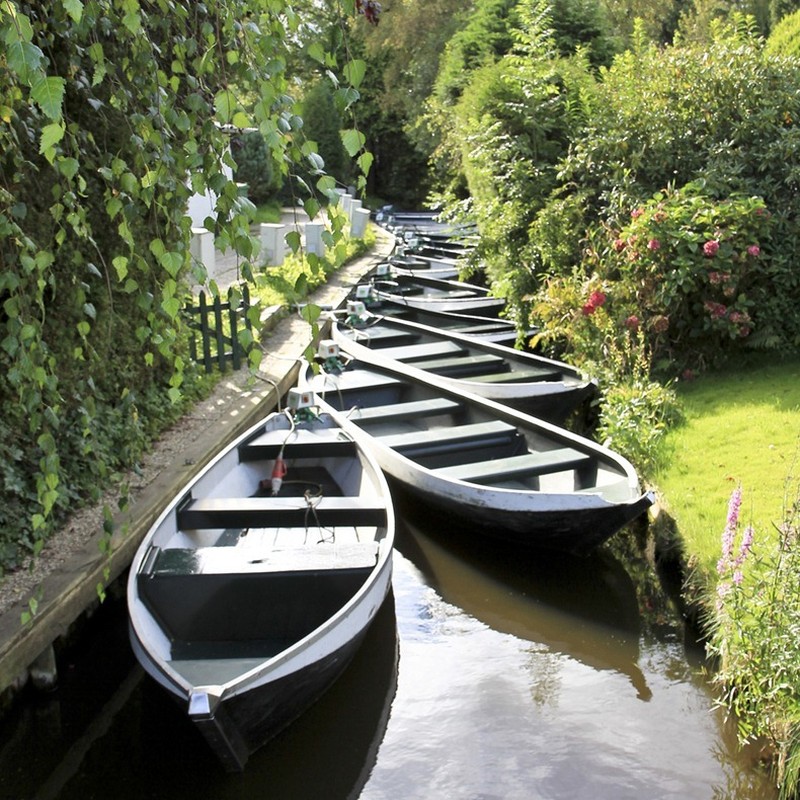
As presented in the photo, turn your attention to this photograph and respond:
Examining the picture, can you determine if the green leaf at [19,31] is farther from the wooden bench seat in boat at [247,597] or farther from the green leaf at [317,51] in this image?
the wooden bench seat in boat at [247,597]

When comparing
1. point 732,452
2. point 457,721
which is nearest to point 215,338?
point 732,452

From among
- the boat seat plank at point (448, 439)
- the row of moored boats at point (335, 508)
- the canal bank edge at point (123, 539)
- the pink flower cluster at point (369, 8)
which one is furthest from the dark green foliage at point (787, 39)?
the pink flower cluster at point (369, 8)

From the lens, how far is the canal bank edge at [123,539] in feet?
14.5

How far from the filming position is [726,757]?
4.43m

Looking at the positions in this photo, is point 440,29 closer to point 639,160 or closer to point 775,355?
point 639,160

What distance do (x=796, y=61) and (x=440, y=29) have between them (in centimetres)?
2023

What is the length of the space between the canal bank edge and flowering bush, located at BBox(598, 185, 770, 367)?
11.8ft

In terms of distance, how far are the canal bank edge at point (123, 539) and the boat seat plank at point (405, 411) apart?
34.5 inches

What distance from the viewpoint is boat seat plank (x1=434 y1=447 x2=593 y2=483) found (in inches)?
256

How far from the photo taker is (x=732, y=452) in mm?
6512

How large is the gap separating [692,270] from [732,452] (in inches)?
82.3

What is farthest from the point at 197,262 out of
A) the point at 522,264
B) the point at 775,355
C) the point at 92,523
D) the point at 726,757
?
the point at 522,264

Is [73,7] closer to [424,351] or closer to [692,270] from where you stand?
[692,270]

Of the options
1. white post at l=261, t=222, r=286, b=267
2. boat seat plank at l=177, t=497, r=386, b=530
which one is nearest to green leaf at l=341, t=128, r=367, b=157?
boat seat plank at l=177, t=497, r=386, b=530
